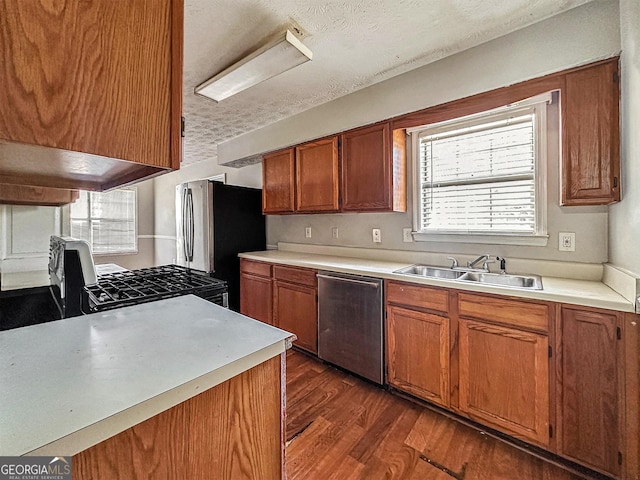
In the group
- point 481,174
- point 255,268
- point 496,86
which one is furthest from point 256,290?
point 496,86

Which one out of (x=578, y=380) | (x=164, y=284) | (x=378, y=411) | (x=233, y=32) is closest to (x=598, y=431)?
(x=578, y=380)

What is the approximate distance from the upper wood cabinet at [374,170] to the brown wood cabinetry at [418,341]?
2.61 ft

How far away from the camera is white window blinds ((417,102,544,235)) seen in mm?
2059

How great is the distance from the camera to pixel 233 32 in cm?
181

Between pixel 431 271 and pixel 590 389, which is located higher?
pixel 431 271

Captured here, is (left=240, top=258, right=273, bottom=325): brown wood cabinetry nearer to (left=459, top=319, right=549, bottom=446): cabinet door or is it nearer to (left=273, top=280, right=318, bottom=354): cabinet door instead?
(left=273, top=280, right=318, bottom=354): cabinet door

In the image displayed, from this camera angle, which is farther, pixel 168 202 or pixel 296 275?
pixel 168 202

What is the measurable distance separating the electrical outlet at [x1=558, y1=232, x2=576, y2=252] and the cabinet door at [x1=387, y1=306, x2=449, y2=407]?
94 cm

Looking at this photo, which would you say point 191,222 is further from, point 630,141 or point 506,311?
point 630,141

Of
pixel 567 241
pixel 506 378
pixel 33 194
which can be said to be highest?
pixel 33 194

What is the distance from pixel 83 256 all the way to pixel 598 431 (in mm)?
2767

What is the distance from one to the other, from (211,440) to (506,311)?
5.36 feet

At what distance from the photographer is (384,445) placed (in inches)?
66.4

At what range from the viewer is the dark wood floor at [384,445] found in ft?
4.92
